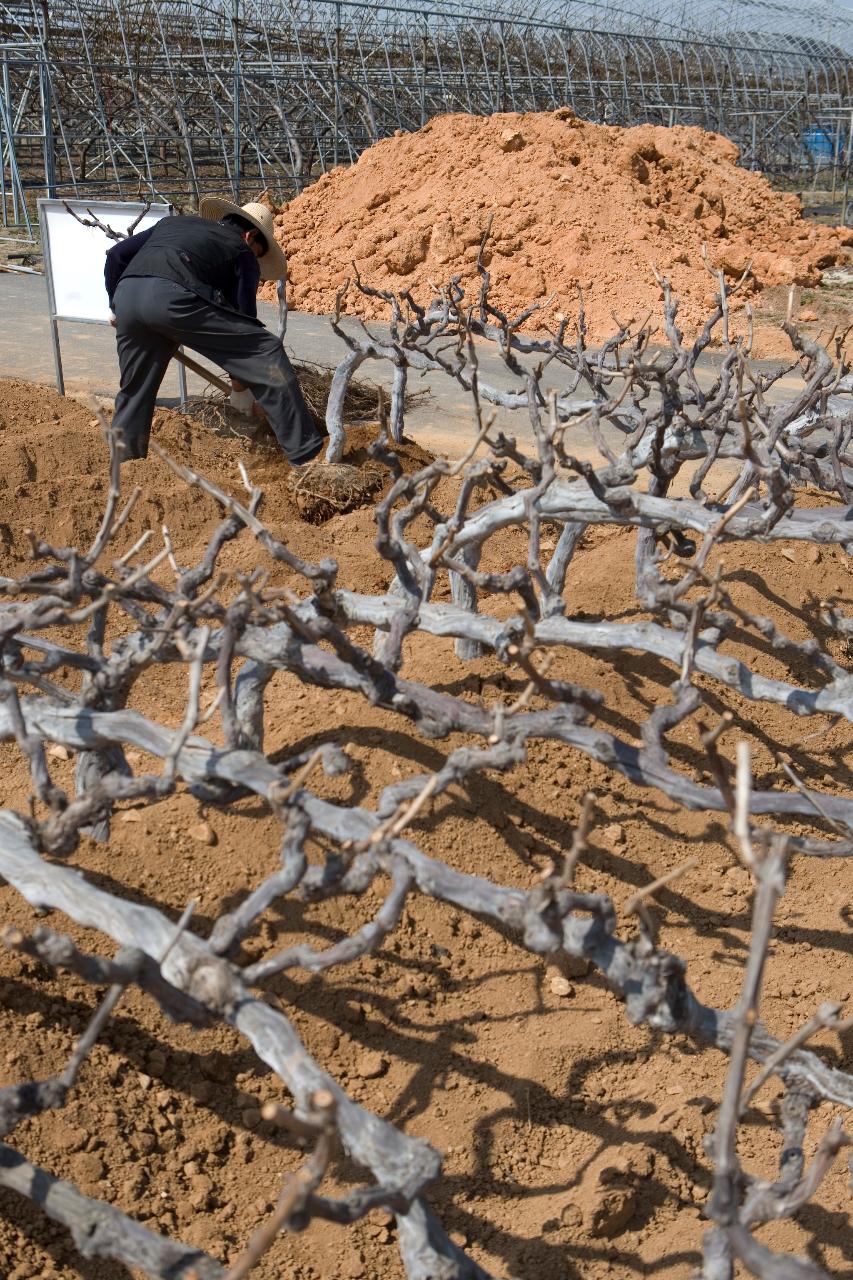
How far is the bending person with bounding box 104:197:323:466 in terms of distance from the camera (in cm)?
561

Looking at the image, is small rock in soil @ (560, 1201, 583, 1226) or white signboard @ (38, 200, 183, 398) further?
white signboard @ (38, 200, 183, 398)

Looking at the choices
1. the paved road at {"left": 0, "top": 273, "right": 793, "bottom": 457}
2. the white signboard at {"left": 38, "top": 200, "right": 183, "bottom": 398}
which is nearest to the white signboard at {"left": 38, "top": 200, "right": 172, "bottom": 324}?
the white signboard at {"left": 38, "top": 200, "right": 183, "bottom": 398}

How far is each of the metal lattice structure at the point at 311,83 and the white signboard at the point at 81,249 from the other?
6956 mm

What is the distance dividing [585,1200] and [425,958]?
63 cm

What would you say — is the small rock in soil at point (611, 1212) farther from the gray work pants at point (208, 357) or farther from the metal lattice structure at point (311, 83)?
the metal lattice structure at point (311, 83)

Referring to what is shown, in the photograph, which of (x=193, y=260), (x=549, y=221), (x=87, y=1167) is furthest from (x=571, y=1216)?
(x=549, y=221)

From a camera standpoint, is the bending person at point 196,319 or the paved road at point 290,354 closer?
the bending person at point 196,319

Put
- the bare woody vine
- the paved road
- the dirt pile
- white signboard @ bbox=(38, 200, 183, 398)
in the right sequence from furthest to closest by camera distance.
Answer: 1. the dirt pile
2. the paved road
3. white signboard @ bbox=(38, 200, 183, 398)
4. the bare woody vine

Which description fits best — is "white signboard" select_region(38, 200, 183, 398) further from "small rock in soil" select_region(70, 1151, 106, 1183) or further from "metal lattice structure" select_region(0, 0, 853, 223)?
"metal lattice structure" select_region(0, 0, 853, 223)

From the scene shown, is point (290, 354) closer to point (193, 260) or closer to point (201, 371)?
point (201, 371)

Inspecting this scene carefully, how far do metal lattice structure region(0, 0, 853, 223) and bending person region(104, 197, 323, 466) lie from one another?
25.8ft

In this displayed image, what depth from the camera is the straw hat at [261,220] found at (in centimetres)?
601

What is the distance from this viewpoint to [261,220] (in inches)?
237

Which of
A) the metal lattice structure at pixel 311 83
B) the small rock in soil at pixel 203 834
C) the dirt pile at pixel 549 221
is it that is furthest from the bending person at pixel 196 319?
the metal lattice structure at pixel 311 83
